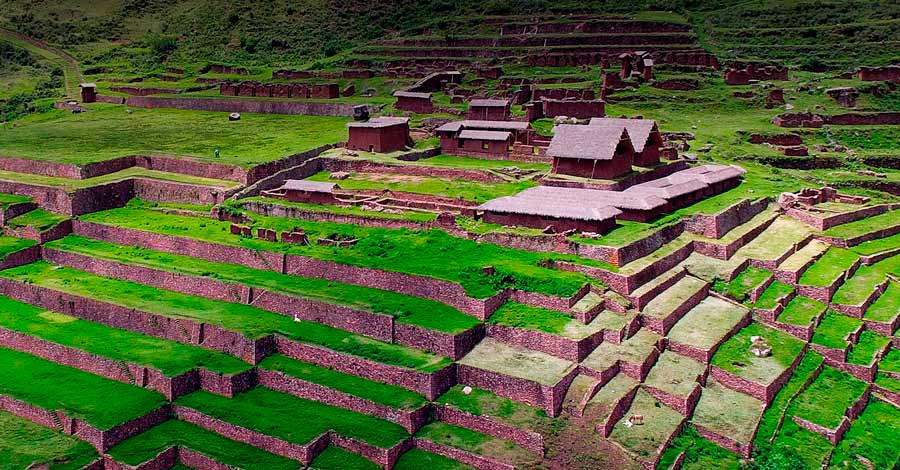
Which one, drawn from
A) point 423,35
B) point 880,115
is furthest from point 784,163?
point 423,35

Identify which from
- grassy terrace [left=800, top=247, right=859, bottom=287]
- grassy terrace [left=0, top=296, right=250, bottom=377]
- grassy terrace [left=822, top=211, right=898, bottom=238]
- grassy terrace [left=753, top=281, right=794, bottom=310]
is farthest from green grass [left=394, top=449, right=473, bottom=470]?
grassy terrace [left=822, top=211, right=898, bottom=238]

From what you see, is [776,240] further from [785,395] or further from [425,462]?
[425,462]

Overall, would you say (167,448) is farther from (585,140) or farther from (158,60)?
(158,60)

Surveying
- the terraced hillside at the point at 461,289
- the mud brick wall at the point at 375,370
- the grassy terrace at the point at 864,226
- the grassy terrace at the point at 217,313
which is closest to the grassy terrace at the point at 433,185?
the terraced hillside at the point at 461,289

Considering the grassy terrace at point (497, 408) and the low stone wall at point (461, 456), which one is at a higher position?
the grassy terrace at point (497, 408)

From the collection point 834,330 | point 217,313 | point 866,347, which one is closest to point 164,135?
point 217,313

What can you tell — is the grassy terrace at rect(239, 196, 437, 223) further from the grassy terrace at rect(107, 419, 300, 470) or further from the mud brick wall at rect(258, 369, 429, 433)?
the grassy terrace at rect(107, 419, 300, 470)

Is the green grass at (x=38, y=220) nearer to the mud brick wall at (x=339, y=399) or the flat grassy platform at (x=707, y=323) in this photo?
the mud brick wall at (x=339, y=399)
